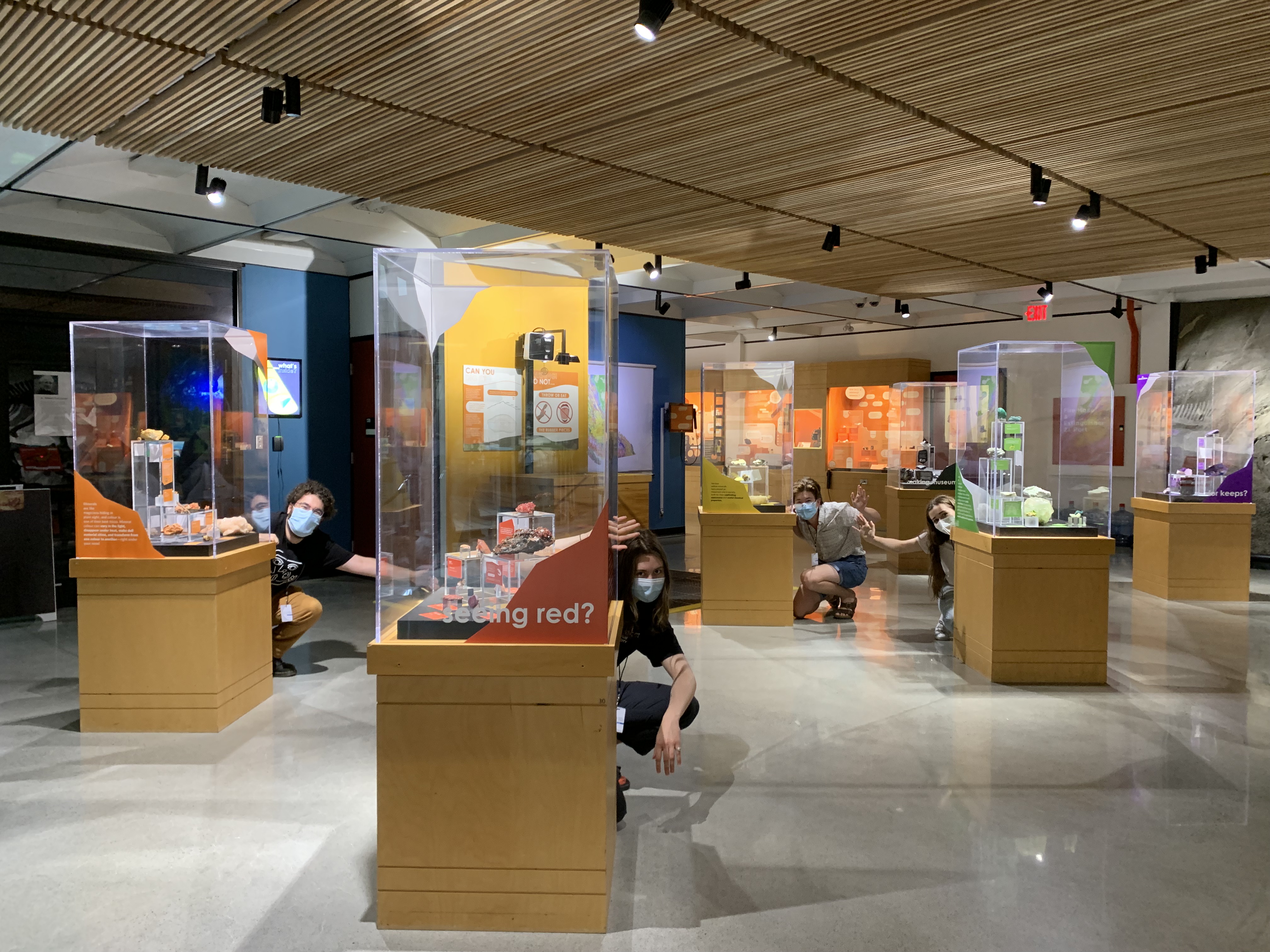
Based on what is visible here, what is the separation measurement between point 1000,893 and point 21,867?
127 inches

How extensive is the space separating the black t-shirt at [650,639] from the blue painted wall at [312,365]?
5.90m

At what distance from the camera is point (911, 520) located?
31.3 feet

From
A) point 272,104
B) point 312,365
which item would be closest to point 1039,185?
point 272,104

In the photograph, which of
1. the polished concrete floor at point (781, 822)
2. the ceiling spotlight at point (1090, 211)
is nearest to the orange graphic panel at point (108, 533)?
the polished concrete floor at point (781, 822)

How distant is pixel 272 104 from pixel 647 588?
225 centimetres

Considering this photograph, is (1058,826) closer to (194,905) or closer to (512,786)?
(512,786)

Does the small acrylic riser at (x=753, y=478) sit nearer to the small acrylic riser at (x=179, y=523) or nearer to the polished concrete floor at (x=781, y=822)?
the polished concrete floor at (x=781, y=822)

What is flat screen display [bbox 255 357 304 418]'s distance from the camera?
8547 millimetres

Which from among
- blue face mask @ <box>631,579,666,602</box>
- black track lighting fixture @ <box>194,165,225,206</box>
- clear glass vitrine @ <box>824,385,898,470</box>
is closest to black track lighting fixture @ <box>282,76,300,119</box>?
black track lighting fixture @ <box>194,165,225,206</box>

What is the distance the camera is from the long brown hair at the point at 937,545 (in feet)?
20.5

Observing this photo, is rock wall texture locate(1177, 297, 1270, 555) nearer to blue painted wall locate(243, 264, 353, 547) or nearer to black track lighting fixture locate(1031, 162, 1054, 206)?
black track lighting fixture locate(1031, 162, 1054, 206)

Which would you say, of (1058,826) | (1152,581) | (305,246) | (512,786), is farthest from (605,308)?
(1152,581)

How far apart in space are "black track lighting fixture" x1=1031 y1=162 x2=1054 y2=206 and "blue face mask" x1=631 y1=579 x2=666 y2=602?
2702 millimetres

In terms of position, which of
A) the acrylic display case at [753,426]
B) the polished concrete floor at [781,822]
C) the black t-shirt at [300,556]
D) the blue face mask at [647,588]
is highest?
the acrylic display case at [753,426]
